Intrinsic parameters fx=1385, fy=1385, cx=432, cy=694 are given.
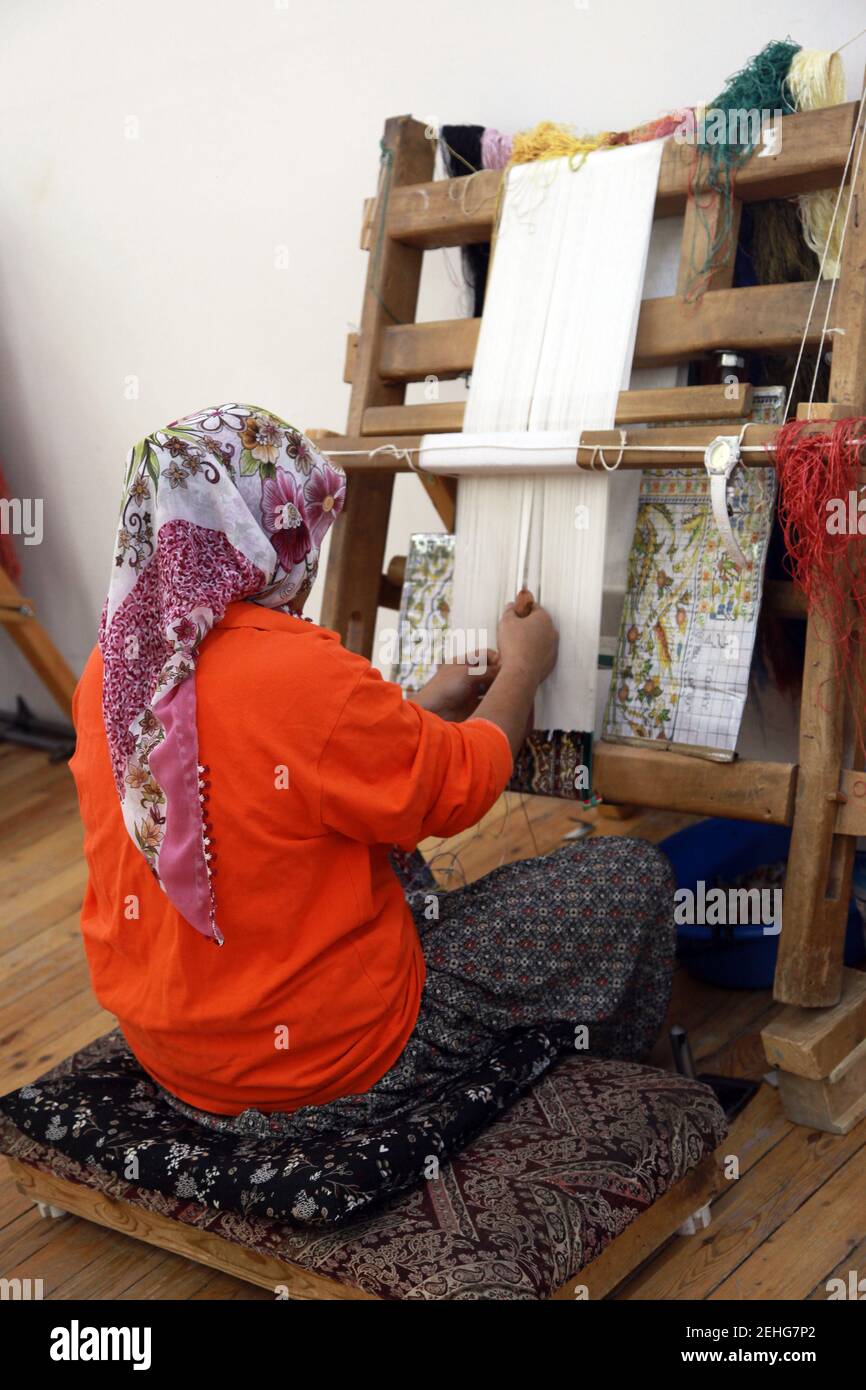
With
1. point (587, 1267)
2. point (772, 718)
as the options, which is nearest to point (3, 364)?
point (772, 718)

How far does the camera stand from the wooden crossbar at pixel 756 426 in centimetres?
189

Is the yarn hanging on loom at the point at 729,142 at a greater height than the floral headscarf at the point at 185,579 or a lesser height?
Result: greater

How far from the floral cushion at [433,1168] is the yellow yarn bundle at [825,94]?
117 centimetres

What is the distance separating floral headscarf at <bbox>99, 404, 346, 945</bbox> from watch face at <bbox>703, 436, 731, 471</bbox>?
0.56 meters

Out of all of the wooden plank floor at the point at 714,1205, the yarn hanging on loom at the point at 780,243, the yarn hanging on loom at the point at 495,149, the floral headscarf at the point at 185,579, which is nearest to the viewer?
the floral headscarf at the point at 185,579

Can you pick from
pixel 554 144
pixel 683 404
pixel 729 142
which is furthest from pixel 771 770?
pixel 554 144

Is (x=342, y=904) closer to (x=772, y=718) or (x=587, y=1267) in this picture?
(x=587, y=1267)

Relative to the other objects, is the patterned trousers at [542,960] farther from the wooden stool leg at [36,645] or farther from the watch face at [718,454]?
the wooden stool leg at [36,645]

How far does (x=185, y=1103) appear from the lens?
5.88 ft

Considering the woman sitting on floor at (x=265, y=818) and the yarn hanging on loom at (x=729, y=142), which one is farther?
the yarn hanging on loom at (x=729, y=142)

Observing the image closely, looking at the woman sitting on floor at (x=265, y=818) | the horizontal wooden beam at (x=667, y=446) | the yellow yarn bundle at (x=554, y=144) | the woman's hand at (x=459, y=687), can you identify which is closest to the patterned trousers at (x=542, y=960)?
the woman sitting on floor at (x=265, y=818)

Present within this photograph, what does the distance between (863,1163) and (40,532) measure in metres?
2.70

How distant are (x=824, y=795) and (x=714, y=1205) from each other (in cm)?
57

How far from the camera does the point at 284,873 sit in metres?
1.58
